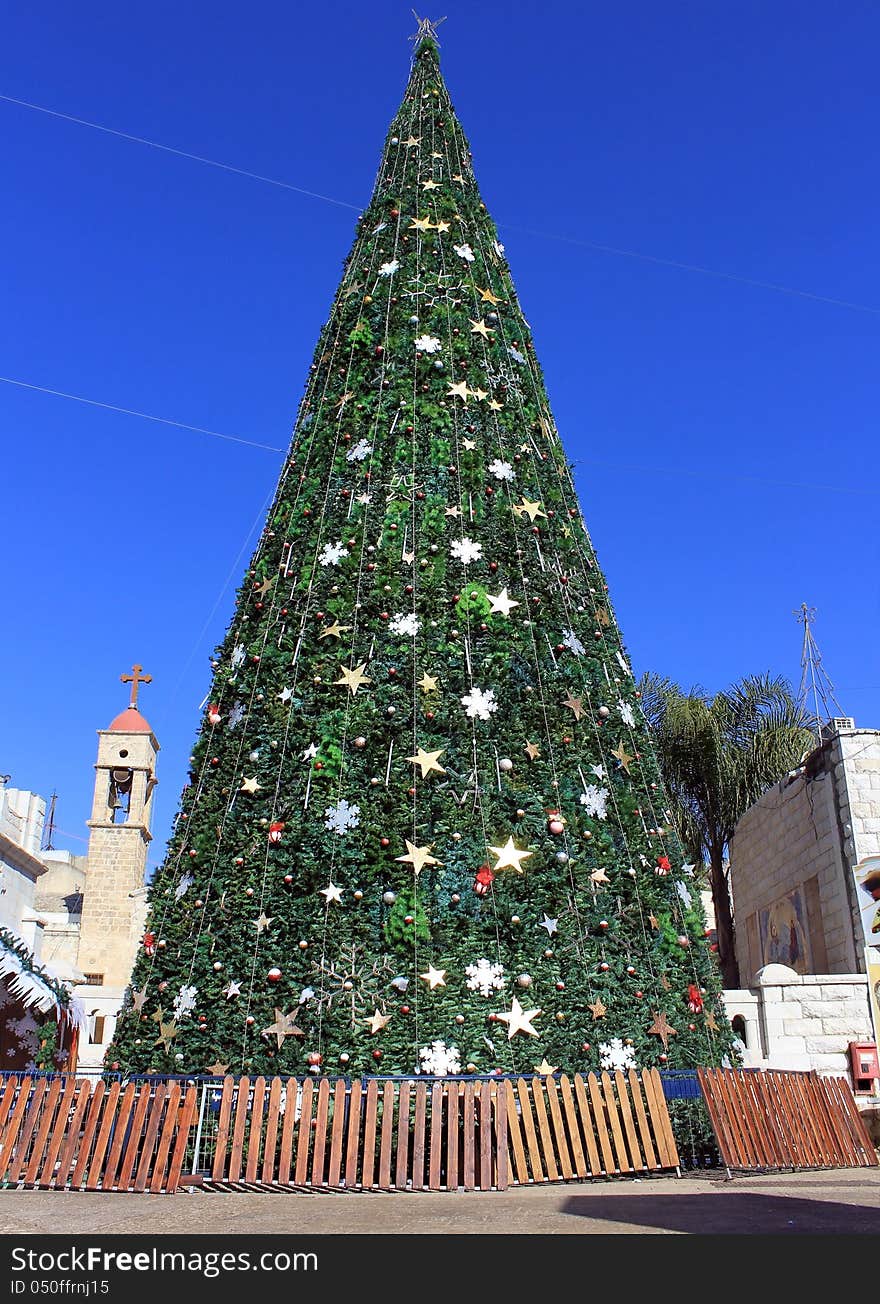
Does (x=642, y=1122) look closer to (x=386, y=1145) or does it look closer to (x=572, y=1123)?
(x=572, y=1123)

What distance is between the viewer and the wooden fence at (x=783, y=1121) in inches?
280

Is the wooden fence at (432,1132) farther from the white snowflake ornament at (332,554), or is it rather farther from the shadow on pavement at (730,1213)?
the white snowflake ornament at (332,554)

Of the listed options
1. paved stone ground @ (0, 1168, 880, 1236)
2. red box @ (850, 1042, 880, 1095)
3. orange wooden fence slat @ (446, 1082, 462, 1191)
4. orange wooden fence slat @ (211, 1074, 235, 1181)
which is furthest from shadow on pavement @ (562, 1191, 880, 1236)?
red box @ (850, 1042, 880, 1095)

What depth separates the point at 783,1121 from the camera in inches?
300

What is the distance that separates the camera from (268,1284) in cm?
346

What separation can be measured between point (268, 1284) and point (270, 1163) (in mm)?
3079

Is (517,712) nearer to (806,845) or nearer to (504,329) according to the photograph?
(504,329)

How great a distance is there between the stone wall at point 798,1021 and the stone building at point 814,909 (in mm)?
11

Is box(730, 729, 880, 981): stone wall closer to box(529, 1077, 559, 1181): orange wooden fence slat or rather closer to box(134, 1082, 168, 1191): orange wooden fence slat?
box(529, 1077, 559, 1181): orange wooden fence slat

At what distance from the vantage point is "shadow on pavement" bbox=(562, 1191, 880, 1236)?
4512 mm

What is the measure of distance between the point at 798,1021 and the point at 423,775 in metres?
6.34

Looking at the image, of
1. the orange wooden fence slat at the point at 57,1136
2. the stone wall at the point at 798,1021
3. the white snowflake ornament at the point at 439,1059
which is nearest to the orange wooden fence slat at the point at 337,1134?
the white snowflake ornament at the point at 439,1059

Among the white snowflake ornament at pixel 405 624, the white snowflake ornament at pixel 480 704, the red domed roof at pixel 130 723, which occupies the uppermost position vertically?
the red domed roof at pixel 130 723

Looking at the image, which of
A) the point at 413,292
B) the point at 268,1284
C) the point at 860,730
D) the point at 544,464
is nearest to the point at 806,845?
the point at 860,730
